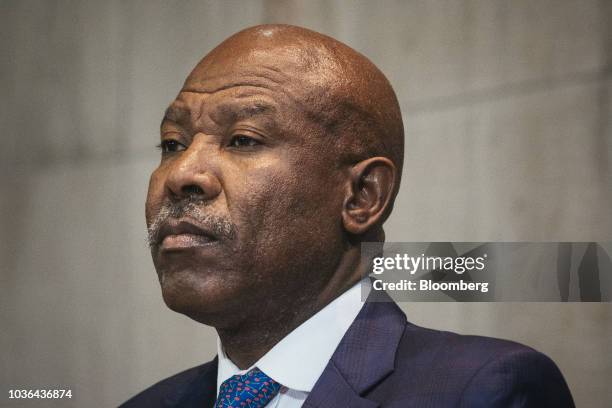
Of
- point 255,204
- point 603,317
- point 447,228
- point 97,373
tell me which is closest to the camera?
point 255,204

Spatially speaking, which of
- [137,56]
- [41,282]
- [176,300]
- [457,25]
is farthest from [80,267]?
[457,25]

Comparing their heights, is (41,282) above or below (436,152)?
below

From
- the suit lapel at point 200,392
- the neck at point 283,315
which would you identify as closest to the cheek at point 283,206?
the neck at point 283,315

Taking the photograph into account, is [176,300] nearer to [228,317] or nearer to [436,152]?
[228,317]

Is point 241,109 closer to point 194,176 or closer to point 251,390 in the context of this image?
point 194,176

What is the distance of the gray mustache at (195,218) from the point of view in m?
2.42

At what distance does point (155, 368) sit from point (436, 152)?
3.35ft

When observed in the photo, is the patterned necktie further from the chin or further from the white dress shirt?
the chin

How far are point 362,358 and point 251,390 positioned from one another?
26 centimetres

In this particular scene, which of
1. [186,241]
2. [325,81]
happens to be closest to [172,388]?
[186,241]

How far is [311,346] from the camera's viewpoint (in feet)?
8.24

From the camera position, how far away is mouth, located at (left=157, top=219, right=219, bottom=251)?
2.43 m

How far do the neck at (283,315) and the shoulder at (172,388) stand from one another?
0.21 metres

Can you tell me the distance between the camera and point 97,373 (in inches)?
127
